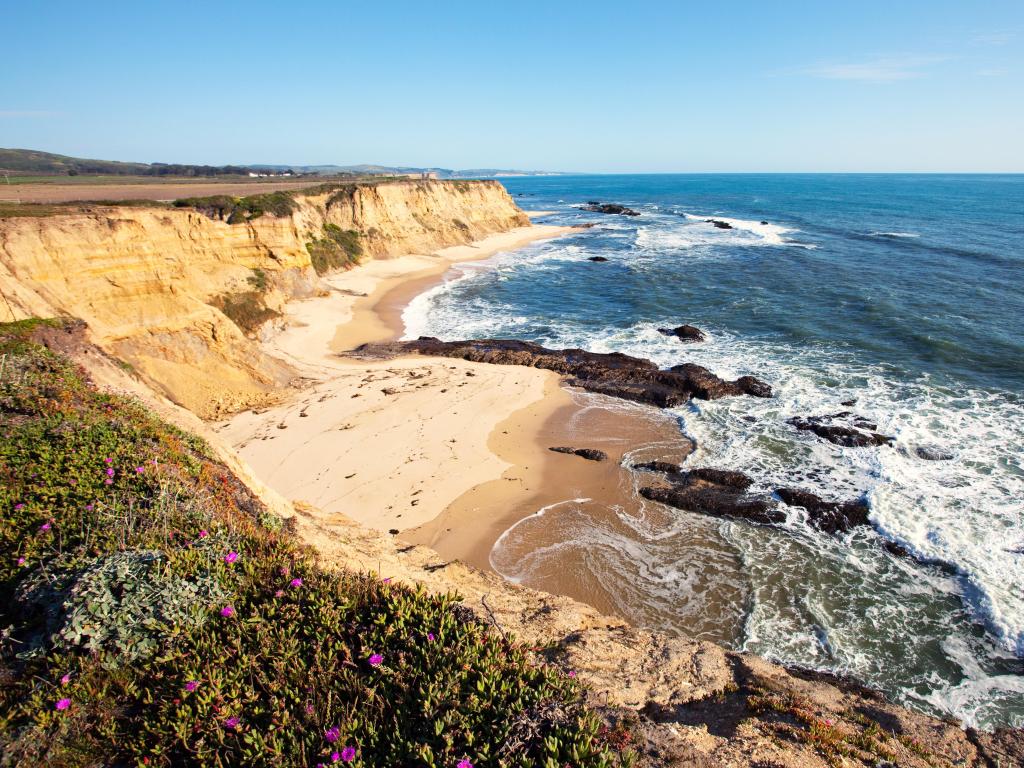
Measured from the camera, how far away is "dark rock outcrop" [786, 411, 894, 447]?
1678 centimetres

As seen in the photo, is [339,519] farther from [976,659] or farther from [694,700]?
[976,659]

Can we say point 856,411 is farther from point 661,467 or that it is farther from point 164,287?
point 164,287

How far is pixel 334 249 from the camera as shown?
40.8m

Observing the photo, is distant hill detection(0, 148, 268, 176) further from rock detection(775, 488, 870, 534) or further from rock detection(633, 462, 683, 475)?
rock detection(775, 488, 870, 534)

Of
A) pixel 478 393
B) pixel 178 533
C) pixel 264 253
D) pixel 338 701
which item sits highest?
pixel 264 253

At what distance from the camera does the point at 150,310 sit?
18.0 m

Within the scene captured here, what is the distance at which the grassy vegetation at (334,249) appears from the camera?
38594 mm

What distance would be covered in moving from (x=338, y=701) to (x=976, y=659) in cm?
1151

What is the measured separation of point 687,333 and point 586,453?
521 inches

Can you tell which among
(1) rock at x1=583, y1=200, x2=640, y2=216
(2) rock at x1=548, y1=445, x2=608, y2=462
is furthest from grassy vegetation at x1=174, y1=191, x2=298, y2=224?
(1) rock at x1=583, y1=200, x2=640, y2=216

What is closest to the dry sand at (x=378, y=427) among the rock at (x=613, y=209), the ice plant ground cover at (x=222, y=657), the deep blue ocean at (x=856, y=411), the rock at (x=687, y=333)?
the deep blue ocean at (x=856, y=411)

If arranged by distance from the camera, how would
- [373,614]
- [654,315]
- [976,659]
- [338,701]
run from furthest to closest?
[654,315] < [976,659] < [373,614] < [338,701]

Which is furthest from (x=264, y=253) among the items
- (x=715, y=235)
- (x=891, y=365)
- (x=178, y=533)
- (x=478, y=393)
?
(x=715, y=235)

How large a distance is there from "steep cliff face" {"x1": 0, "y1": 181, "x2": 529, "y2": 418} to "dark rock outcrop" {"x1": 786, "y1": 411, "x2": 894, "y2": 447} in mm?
19295
